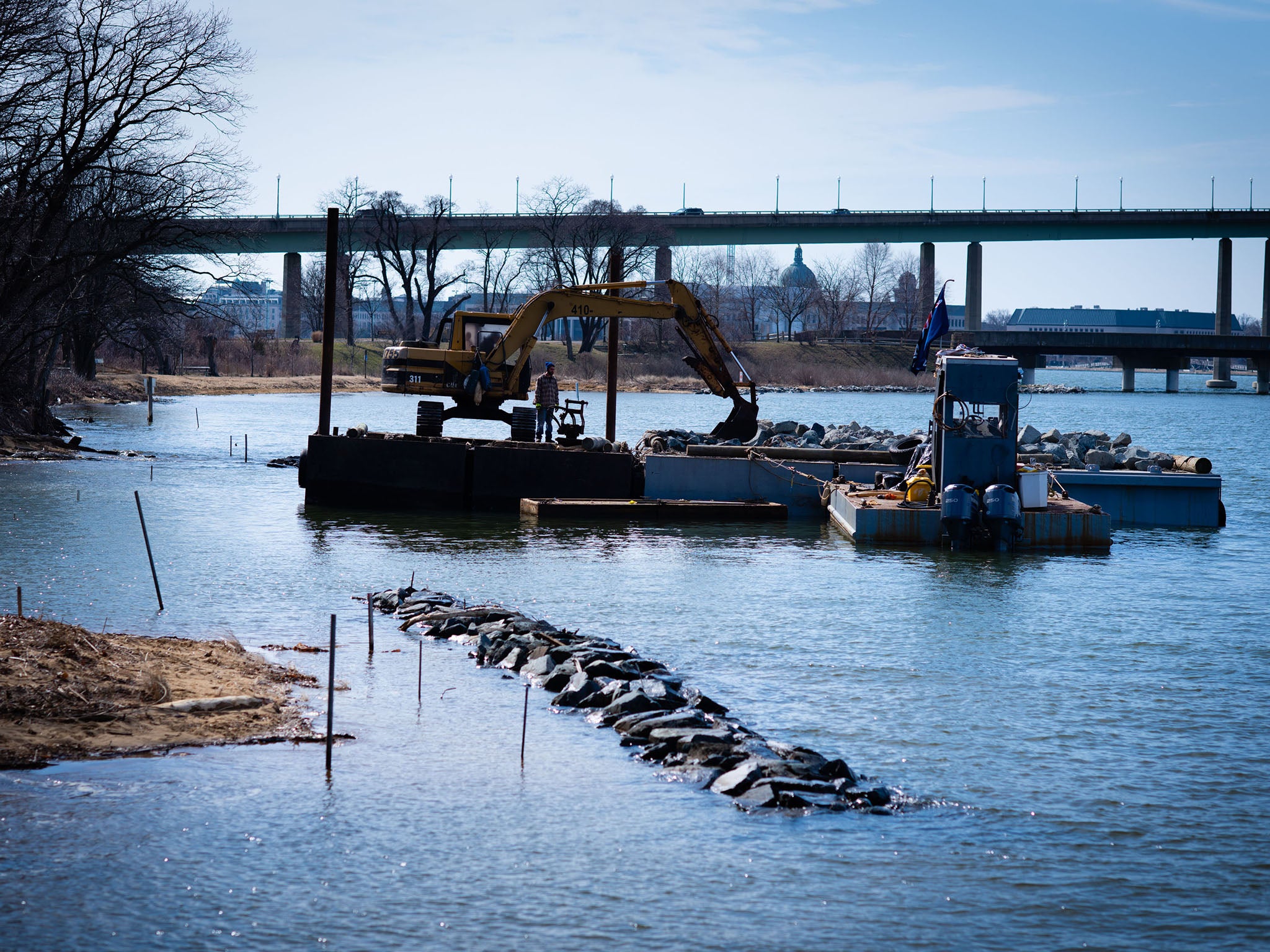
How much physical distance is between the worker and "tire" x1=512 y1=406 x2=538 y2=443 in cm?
60

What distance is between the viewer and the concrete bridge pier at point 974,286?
113 metres

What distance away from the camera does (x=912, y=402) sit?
9950 cm

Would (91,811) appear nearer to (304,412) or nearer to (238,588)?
(238,588)

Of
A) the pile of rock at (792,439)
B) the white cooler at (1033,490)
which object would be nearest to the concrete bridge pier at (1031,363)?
the pile of rock at (792,439)

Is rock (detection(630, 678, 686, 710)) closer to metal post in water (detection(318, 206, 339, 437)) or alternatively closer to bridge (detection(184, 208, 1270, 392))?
metal post in water (detection(318, 206, 339, 437))

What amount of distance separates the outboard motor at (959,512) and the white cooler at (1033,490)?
3.82 feet

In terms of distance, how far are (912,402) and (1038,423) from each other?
23.7m

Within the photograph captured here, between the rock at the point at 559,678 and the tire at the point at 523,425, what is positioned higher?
the tire at the point at 523,425

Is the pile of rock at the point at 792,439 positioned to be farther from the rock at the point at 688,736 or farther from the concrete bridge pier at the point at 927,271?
the concrete bridge pier at the point at 927,271

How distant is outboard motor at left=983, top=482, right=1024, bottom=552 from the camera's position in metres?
21.6

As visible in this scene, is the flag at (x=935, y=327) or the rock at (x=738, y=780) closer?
the rock at (x=738, y=780)

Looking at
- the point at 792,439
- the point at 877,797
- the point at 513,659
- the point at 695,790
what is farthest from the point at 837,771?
the point at 792,439

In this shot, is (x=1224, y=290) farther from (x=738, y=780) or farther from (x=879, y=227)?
(x=738, y=780)

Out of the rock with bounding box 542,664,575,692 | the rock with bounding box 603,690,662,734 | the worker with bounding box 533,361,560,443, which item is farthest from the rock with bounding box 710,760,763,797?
the worker with bounding box 533,361,560,443
